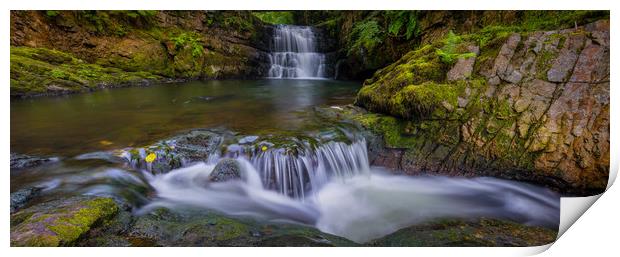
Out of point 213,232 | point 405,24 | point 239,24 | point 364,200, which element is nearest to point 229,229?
point 213,232

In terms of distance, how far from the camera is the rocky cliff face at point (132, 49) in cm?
750

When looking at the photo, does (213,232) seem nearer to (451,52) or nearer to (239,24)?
(451,52)

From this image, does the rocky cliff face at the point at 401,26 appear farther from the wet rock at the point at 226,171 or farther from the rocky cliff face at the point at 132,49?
the rocky cliff face at the point at 132,49

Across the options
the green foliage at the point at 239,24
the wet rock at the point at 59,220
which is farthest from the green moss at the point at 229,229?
the green foliage at the point at 239,24

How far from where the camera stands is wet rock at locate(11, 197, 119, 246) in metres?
1.97

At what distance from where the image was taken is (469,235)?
2.54 metres

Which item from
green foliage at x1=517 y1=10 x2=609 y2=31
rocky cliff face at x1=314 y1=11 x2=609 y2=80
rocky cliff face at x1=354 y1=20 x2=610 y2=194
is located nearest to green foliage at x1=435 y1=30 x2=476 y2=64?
rocky cliff face at x1=354 y1=20 x2=610 y2=194

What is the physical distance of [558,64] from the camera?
341 cm

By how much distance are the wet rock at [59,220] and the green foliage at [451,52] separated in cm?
379

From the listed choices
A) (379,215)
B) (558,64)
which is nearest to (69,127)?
(379,215)

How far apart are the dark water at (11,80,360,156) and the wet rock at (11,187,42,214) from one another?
37.8 inches

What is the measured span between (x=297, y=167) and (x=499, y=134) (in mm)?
2183

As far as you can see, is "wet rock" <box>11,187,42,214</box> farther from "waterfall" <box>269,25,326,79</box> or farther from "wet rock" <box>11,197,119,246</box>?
"waterfall" <box>269,25,326,79</box>
